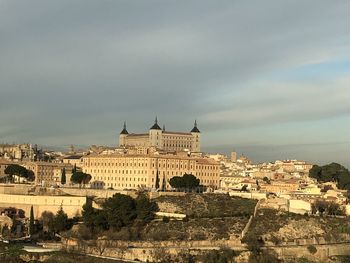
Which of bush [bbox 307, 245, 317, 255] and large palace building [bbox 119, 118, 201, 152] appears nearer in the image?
bush [bbox 307, 245, 317, 255]

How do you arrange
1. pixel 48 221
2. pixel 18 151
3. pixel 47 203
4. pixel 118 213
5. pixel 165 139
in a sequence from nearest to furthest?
pixel 118 213
pixel 48 221
pixel 47 203
pixel 18 151
pixel 165 139

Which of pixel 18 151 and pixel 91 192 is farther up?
pixel 18 151

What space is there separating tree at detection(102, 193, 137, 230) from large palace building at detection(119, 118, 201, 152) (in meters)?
64.6

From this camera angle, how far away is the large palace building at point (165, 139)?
13125 centimetres

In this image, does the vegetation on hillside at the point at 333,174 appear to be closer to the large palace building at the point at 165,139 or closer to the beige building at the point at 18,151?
the large palace building at the point at 165,139

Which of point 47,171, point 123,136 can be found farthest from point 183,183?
point 123,136

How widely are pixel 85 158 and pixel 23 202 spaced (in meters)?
31.3

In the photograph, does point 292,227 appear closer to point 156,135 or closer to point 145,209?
point 145,209

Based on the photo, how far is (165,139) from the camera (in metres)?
132

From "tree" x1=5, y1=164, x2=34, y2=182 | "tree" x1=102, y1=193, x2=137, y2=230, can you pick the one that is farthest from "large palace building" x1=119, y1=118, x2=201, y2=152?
"tree" x1=102, y1=193, x2=137, y2=230

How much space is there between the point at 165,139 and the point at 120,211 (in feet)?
234

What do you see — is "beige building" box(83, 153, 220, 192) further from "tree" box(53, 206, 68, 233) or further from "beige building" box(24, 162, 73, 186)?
"tree" box(53, 206, 68, 233)

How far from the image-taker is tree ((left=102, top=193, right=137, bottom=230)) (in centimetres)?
6069

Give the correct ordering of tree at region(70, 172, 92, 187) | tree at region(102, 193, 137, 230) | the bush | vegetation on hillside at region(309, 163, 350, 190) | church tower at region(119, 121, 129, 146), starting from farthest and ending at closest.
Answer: church tower at region(119, 121, 129, 146), tree at region(70, 172, 92, 187), vegetation on hillside at region(309, 163, 350, 190), tree at region(102, 193, 137, 230), the bush
